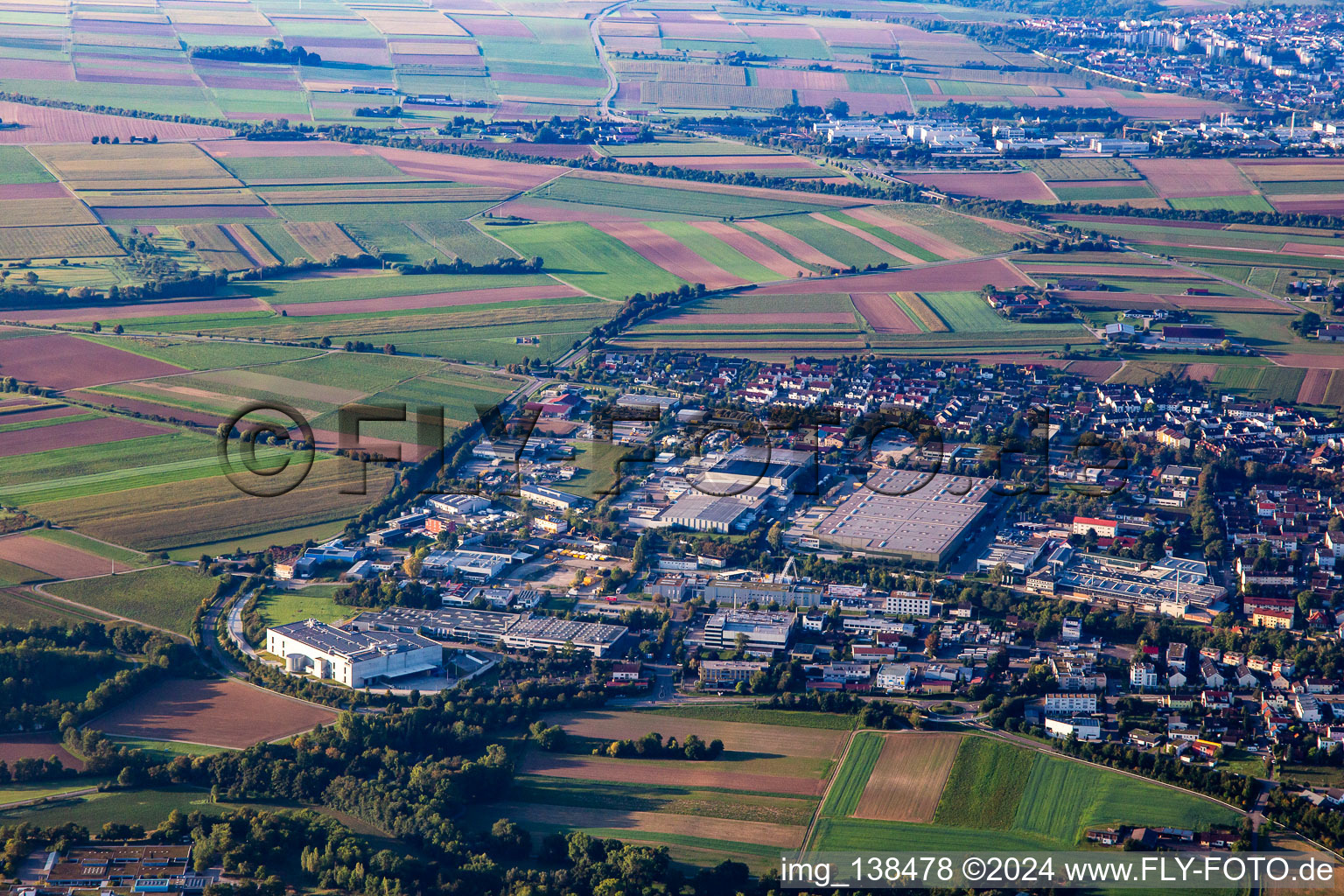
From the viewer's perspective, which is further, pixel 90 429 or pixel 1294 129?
pixel 1294 129

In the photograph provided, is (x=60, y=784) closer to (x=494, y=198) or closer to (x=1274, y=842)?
(x=1274, y=842)

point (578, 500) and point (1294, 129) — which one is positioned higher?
point (1294, 129)

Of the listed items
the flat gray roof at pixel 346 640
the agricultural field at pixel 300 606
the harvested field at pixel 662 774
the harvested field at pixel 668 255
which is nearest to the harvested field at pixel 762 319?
the harvested field at pixel 668 255

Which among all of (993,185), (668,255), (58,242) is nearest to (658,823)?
(668,255)

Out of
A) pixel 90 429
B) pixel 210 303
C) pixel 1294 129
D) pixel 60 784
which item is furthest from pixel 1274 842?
pixel 1294 129

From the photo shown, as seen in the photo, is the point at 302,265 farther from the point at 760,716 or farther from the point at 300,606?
the point at 760,716

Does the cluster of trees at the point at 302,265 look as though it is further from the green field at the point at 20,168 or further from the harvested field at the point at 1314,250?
the harvested field at the point at 1314,250

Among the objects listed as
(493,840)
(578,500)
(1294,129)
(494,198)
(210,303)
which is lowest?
(493,840)

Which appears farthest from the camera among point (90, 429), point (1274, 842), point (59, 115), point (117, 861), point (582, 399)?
point (59, 115)
